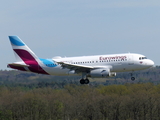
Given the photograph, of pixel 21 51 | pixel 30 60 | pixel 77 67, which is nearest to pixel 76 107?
pixel 21 51

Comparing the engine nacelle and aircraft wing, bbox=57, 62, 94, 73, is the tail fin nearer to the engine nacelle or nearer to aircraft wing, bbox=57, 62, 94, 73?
aircraft wing, bbox=57, 62, 94, 73

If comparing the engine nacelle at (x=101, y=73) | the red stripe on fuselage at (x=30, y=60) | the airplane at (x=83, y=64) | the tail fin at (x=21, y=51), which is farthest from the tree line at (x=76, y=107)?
the engine nacelle at (x=101, y=73)

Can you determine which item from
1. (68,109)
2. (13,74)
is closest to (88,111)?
(68,109)

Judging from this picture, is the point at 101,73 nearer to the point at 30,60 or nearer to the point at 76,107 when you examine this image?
the point at 30,60

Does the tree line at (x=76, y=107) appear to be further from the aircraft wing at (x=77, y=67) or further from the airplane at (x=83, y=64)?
the aircraft wing at (x=77, y=67)

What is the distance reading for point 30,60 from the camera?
8456 cm

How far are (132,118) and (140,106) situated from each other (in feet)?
15.2

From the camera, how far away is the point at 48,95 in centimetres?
13200

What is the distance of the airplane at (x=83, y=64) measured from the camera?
260 feet

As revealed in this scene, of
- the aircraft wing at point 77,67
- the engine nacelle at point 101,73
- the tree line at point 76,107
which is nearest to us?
the engine nacelle at point 101,73

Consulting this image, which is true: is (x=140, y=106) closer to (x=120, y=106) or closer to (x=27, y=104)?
(x=120, y=106)

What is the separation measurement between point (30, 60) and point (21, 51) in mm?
2733

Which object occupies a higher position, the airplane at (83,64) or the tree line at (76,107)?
the airplane at (83,64)

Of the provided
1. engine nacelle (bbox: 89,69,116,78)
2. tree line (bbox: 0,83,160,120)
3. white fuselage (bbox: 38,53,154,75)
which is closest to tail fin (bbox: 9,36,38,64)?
white fuselage (bbox: 38,53,154,75)
